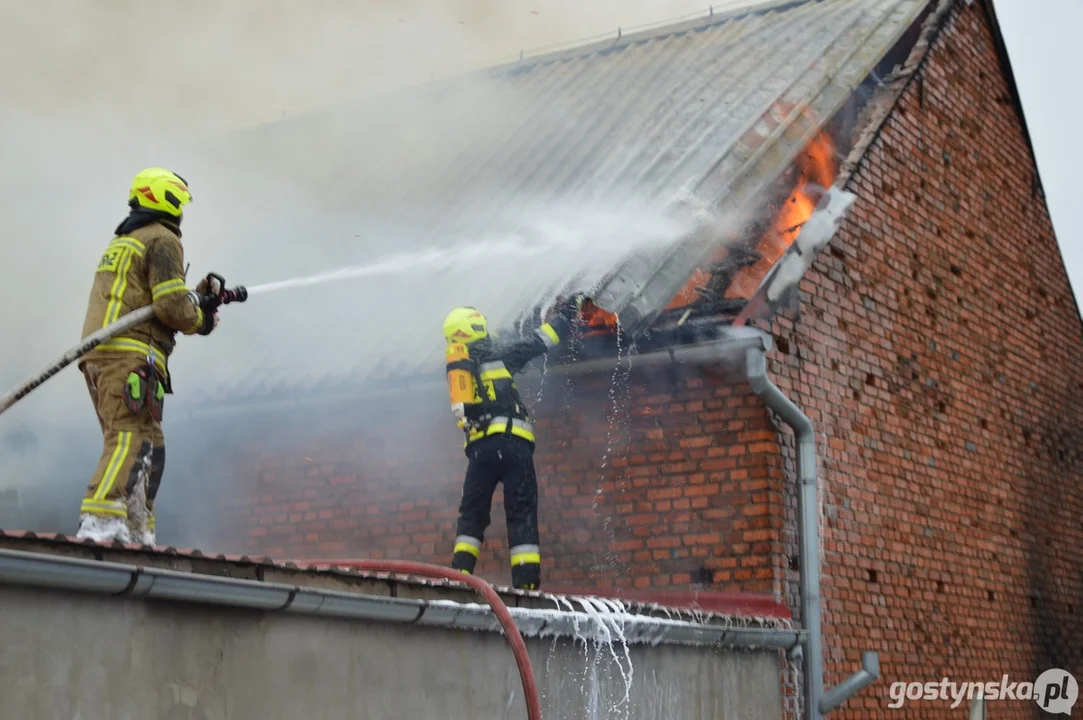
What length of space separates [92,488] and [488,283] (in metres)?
4.02

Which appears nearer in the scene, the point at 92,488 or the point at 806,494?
the point at 92,488

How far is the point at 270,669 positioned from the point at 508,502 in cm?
302

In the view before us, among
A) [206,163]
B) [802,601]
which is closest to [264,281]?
[206,163]

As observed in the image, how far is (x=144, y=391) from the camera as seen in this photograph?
5793mm

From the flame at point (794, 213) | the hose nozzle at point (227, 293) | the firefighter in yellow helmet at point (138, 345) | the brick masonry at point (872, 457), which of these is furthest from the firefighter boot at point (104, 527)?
the flame at point (794, 213)

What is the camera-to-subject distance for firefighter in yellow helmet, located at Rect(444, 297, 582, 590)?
750cm

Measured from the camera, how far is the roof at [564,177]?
8805 mm

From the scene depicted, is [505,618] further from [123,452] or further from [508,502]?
[508,502]

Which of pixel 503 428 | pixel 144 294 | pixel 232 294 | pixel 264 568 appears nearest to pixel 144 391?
pixel 144 294

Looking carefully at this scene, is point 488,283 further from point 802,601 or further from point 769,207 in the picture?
point 802,601

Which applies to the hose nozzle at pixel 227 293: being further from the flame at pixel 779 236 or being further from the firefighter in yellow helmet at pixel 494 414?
the flame at pixel 779 236

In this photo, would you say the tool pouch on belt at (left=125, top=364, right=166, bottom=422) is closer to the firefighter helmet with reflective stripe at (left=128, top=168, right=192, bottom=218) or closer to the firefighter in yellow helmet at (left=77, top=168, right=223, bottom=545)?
the firefighter in yellow helmet at (left=77, top=168, right=223, bottom=545)

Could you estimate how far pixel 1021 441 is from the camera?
11336 millimetres

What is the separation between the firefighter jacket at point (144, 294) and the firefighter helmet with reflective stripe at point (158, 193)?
8 cm
